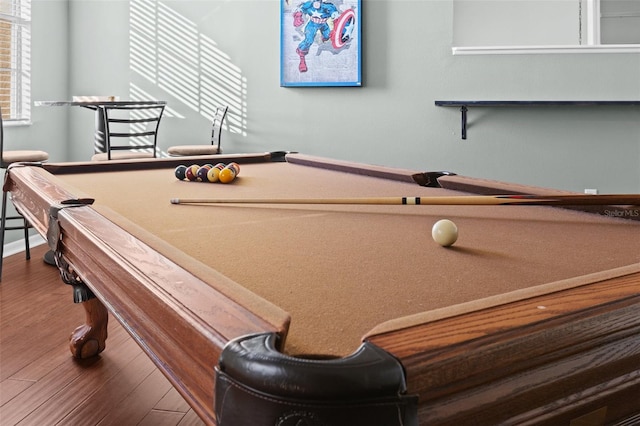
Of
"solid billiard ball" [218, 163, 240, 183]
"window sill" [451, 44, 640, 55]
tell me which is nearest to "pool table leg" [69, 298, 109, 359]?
"solid billiard ball" [218, 163, 240, 183]

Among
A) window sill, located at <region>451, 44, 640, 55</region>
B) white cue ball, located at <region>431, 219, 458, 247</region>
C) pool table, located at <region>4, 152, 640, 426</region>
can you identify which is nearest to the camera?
pool table, located at <region>4, 152, 640, 426</region>

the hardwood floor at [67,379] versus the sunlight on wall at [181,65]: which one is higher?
the sunlight on wall at [181,65]

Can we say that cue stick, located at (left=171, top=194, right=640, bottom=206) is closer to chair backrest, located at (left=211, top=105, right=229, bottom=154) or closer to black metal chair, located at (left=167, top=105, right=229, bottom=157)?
black metal chair, located at (left=167, top=105, right=229, bottom=157)

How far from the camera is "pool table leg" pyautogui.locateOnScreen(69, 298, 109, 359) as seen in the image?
7.67 feet

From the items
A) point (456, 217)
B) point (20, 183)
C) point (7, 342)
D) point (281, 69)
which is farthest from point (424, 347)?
point (281, 69)

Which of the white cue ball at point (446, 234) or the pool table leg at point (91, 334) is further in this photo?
the pool table leg at point (91, 334)

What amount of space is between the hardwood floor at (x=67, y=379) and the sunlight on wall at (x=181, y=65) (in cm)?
254

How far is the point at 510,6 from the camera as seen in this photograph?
16.7 ft

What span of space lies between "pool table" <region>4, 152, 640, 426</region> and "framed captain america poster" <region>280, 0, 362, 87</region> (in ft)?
11.1

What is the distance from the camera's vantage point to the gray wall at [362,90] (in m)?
4.53

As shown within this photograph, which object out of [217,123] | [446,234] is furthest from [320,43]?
[446,234]

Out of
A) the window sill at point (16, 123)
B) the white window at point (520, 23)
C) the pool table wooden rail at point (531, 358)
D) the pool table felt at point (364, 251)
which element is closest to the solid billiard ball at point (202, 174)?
the pool table felt at point (364, 251)

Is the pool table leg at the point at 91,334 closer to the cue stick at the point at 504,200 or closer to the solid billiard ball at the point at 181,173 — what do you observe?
the solid billiard ball at the point at 181,173

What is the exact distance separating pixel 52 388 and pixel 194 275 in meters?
1.51
